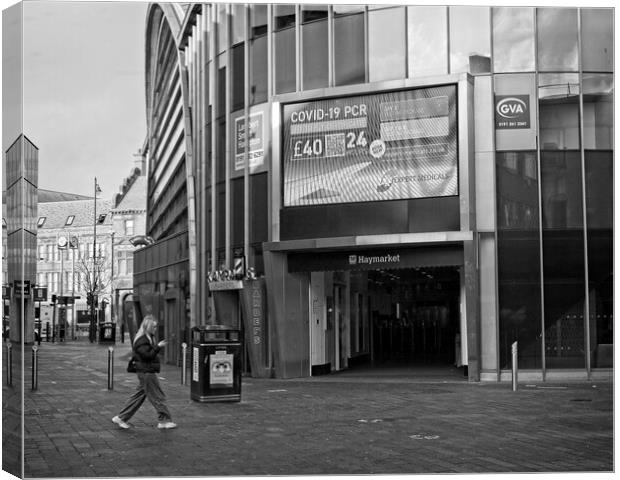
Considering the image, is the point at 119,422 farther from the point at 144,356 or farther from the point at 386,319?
the point at 386,319

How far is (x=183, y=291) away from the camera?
14727mm

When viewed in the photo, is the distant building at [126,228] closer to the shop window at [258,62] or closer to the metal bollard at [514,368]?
the shop window at [258,62]

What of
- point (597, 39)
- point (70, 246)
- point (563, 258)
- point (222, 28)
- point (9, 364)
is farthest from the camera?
point (563, 258)

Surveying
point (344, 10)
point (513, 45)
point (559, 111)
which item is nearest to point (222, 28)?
point (344, 10)

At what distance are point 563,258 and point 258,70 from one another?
687 cm

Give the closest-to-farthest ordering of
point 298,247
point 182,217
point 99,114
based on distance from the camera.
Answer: point 99,114 < point 182,217 < point 298,247

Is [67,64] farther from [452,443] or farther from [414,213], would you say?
[414,213]

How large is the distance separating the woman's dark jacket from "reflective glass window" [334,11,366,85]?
8.61 m

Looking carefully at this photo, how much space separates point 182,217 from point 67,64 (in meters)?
3.90

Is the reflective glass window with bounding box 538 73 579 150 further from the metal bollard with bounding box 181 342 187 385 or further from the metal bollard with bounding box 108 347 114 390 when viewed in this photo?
the metal bollard with bounding box 108 347 114 390

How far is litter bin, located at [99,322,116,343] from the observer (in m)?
12.1

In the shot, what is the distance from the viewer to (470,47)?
758 inches

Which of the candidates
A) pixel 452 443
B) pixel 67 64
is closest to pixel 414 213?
pixel 452 443

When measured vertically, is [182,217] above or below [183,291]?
above
